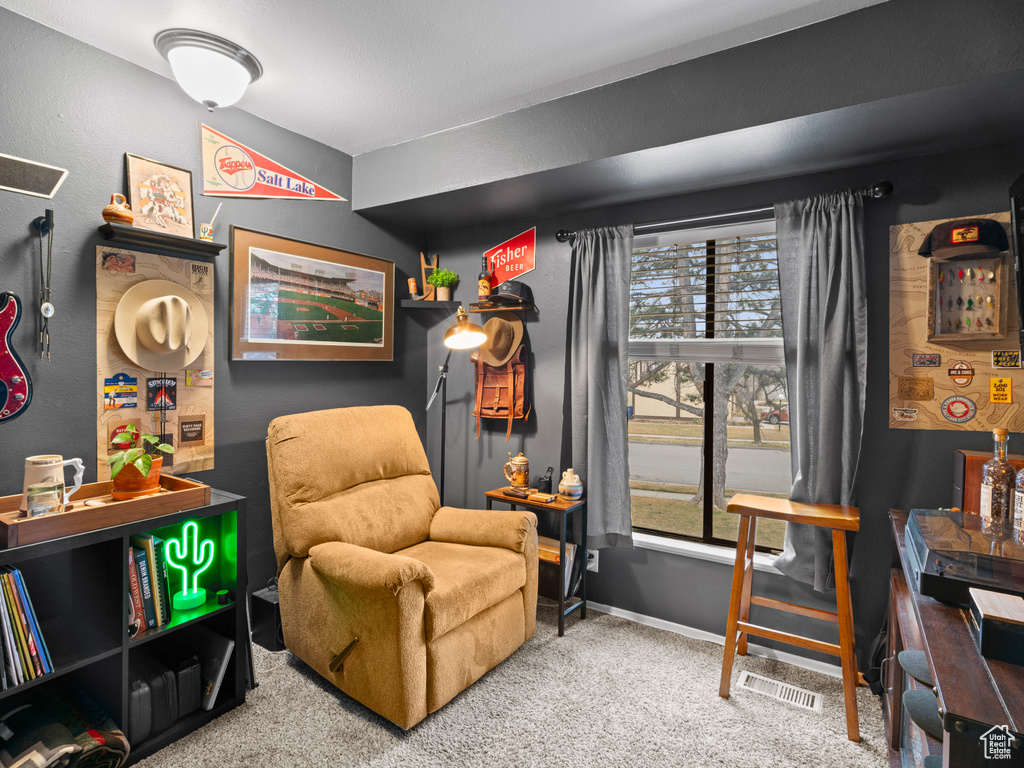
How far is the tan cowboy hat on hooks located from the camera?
318 centimetres

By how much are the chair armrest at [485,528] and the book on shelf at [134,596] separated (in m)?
1.20

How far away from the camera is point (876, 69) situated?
1748 mm

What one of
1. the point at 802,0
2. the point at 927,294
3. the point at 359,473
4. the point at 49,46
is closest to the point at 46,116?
the point at 49,46

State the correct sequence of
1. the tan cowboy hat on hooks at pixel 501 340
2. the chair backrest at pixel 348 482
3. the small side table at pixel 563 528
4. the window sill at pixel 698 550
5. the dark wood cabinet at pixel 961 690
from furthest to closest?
→ the tan cowboy hat on hooks at pixel 501 340
the small side table at pixel 563 528
the window sill at pixel 698 550
the chair backrest at pixel 348 482
the dark wood cabinet at pixel 961 690

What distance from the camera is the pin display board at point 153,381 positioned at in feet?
7.02

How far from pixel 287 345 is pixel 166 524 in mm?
1118

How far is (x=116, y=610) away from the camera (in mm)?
1807

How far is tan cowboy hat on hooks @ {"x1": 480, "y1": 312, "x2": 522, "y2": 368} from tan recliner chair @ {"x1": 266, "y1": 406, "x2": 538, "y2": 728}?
65cm

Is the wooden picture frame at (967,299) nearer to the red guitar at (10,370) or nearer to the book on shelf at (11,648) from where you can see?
the book on shelf at (11,648)

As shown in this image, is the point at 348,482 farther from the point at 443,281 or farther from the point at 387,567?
the point at 443,281

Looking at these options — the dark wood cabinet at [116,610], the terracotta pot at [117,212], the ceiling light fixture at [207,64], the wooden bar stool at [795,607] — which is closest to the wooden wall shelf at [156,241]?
the terracotta pot at [117,212]

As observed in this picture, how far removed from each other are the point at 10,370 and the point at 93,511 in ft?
2.13

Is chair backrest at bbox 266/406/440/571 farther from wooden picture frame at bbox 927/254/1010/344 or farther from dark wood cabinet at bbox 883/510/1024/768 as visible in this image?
wooden picture frame at bbox 927/254/1010/344

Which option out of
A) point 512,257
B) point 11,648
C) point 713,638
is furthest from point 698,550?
point 11,648
